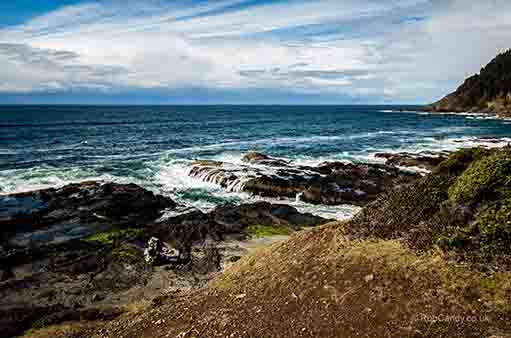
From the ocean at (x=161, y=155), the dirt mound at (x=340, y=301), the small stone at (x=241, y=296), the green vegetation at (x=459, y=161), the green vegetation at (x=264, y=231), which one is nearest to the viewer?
the dirt mound at (x=340, y=301)

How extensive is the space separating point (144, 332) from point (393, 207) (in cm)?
795

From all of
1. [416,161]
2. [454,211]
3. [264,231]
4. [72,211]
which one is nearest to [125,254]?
[264,231]

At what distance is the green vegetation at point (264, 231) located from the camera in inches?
873

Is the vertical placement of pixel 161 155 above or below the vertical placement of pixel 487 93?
below

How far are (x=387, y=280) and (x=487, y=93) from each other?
171 metres

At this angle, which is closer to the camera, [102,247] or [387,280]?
[387,280]

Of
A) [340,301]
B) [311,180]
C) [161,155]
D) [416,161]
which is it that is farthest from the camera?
[161,155]

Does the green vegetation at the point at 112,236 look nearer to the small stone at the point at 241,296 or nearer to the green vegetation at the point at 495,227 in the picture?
the small stone at the point at 241,296

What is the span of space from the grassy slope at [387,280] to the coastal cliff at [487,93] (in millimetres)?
138100

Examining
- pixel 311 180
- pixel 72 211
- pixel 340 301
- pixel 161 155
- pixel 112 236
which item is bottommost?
pixel 112 236

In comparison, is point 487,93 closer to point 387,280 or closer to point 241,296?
point 387,280

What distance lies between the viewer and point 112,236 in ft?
73.2

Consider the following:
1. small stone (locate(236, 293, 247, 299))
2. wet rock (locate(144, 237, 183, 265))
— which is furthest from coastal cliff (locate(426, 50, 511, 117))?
small stone (locate(236, 293, 247, 299))

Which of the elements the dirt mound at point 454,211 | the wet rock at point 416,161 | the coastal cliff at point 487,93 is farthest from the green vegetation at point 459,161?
the coastal cliff at point 487,93
